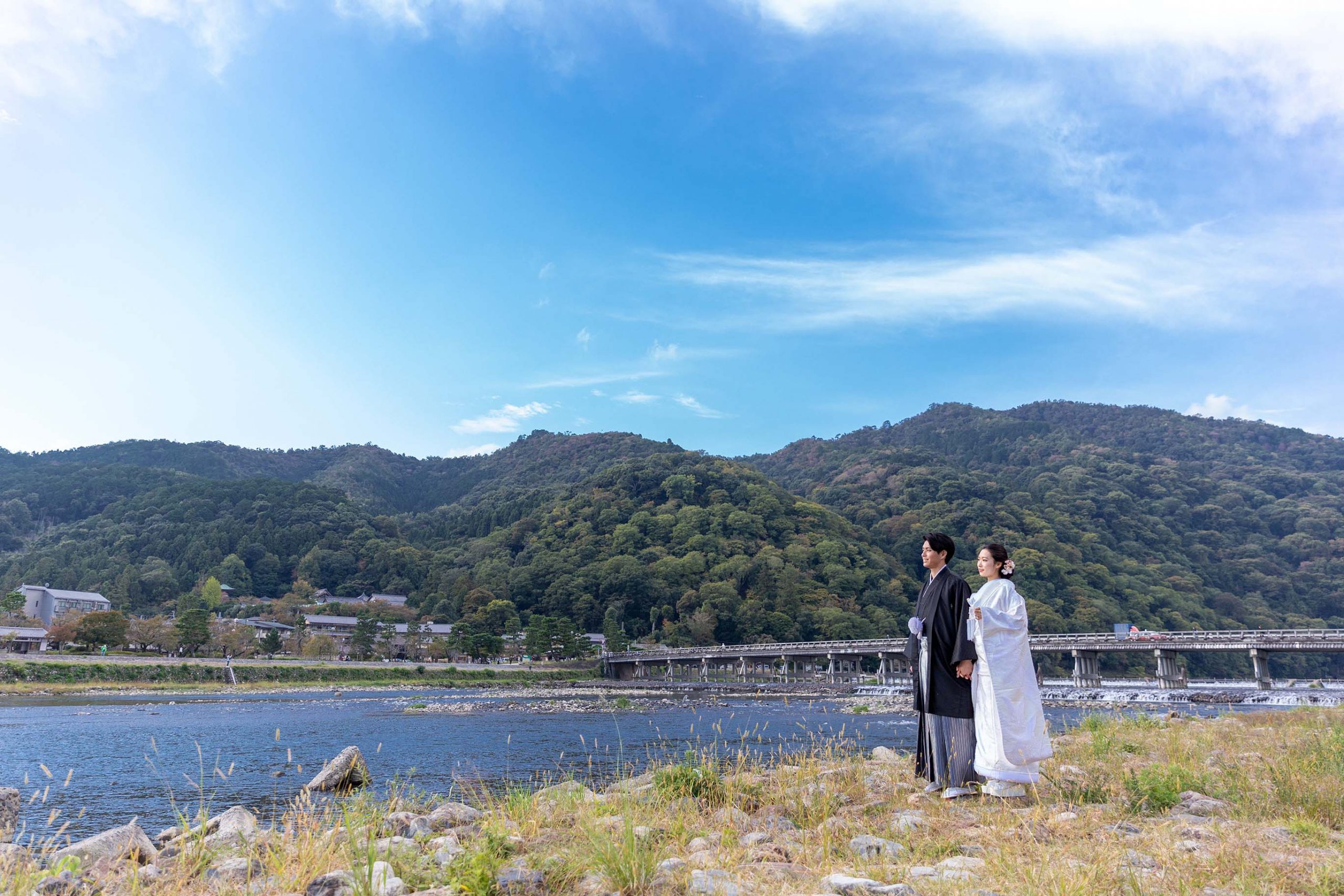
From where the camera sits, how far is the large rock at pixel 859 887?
3.49 metres

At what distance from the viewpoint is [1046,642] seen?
49.9 meters

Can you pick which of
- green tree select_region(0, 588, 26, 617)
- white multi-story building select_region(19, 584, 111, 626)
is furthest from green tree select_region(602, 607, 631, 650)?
green tree select_region(0, 588, 26, 617)

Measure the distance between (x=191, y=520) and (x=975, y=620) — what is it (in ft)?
350

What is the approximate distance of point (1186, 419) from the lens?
13500 centimetres

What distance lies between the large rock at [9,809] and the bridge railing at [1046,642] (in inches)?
1959

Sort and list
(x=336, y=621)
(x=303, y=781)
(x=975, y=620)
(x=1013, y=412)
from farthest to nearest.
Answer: (x=1013, y=412) → (x=336, y=621) → (x=303, y=781) → (x=975, y=620)

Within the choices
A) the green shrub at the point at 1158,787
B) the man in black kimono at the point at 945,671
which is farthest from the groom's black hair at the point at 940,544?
the green shrub at the point at 1158,787

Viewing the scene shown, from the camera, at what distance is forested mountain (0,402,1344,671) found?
76.6 meters

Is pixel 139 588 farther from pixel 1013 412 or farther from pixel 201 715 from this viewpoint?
pixel 1013 412

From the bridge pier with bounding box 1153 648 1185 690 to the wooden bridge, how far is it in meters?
0.07

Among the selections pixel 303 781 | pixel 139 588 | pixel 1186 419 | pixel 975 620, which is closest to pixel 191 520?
pixel 139 588

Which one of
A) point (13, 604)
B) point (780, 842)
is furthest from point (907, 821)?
point (13, 604)

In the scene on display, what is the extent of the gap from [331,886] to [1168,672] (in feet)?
183

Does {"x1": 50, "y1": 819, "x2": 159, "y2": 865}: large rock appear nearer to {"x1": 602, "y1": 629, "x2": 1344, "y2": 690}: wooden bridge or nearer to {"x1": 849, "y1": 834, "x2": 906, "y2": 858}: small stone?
{"x1": 849, "y1": 834, "x2": 906, "y2": 858}: small stone
